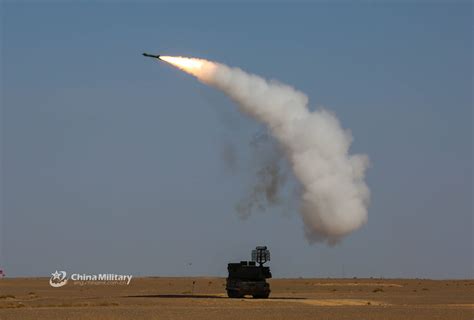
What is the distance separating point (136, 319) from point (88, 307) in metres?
12.1

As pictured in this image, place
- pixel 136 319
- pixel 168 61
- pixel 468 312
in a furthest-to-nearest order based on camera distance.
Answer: pixel 168 61, pixel 468 312, pixel 136 319

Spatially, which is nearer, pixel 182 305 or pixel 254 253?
pixel 182 305

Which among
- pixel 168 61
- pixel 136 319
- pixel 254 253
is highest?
pixel 168 61

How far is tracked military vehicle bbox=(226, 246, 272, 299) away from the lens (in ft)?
211

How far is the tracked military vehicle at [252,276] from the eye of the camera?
64438 millimetres

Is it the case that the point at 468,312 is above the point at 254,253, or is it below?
below

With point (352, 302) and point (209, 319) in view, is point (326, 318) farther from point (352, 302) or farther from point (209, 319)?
point (352, 302)

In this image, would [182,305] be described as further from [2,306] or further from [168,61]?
[168,61]

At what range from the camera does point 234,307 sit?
5484 centimetres

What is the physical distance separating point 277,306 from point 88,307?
11300mm

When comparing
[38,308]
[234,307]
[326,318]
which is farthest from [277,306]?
[38,308]

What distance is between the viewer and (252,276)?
64.4 meters

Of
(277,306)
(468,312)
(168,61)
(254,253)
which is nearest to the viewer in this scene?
(468,312)

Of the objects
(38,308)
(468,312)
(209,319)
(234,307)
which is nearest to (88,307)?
(38,308)
